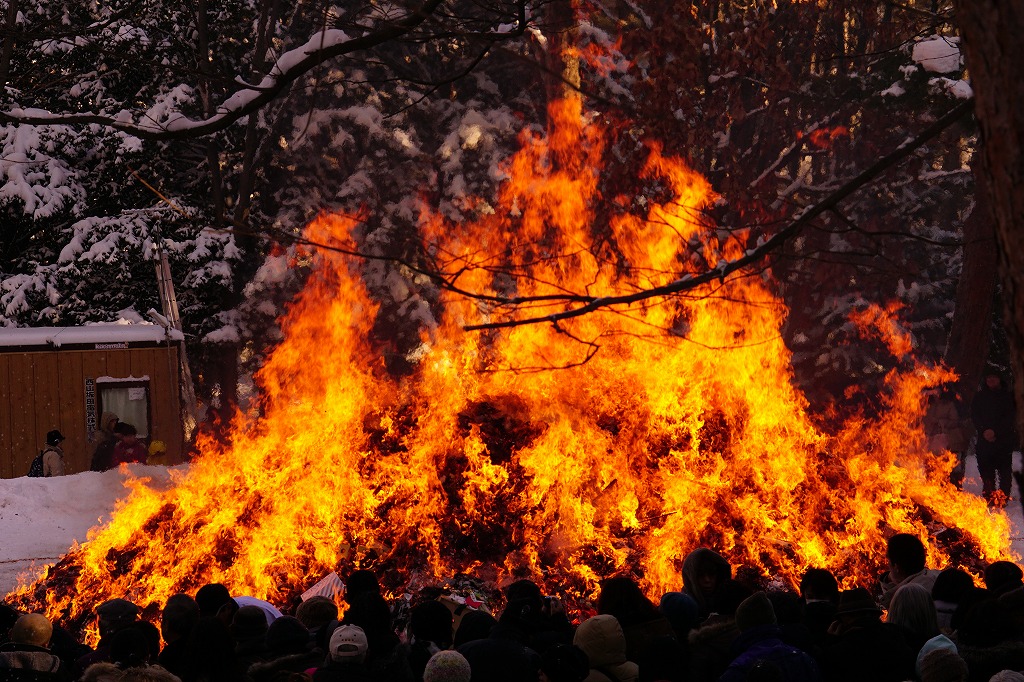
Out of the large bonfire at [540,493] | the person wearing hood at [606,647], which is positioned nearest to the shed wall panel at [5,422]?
the large bonfire at [540,493]

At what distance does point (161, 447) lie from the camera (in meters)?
18.3

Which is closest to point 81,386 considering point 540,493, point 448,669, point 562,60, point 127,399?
point 127,399

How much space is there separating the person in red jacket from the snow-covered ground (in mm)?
1635

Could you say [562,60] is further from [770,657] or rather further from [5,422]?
[770,657]

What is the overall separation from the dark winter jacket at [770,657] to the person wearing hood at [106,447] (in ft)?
42.9

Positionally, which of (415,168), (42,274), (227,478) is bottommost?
(227,478)

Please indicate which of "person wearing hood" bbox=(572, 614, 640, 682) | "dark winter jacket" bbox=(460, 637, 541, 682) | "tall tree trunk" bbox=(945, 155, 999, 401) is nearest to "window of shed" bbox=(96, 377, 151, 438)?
"tall tree trunk" bbox=(945, 155, 999, 401)

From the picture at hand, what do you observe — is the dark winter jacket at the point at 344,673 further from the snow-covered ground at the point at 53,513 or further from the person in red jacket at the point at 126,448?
the person in red jacket at the point at 126,448

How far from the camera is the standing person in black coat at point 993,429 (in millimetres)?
14438

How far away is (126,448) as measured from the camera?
16.5 meters

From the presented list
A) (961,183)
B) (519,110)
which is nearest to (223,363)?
(519,110)

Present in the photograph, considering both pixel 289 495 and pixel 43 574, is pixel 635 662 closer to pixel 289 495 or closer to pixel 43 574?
pixel 289 495

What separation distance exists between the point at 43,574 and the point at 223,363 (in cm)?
1292

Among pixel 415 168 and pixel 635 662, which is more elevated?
pixel 415 168
